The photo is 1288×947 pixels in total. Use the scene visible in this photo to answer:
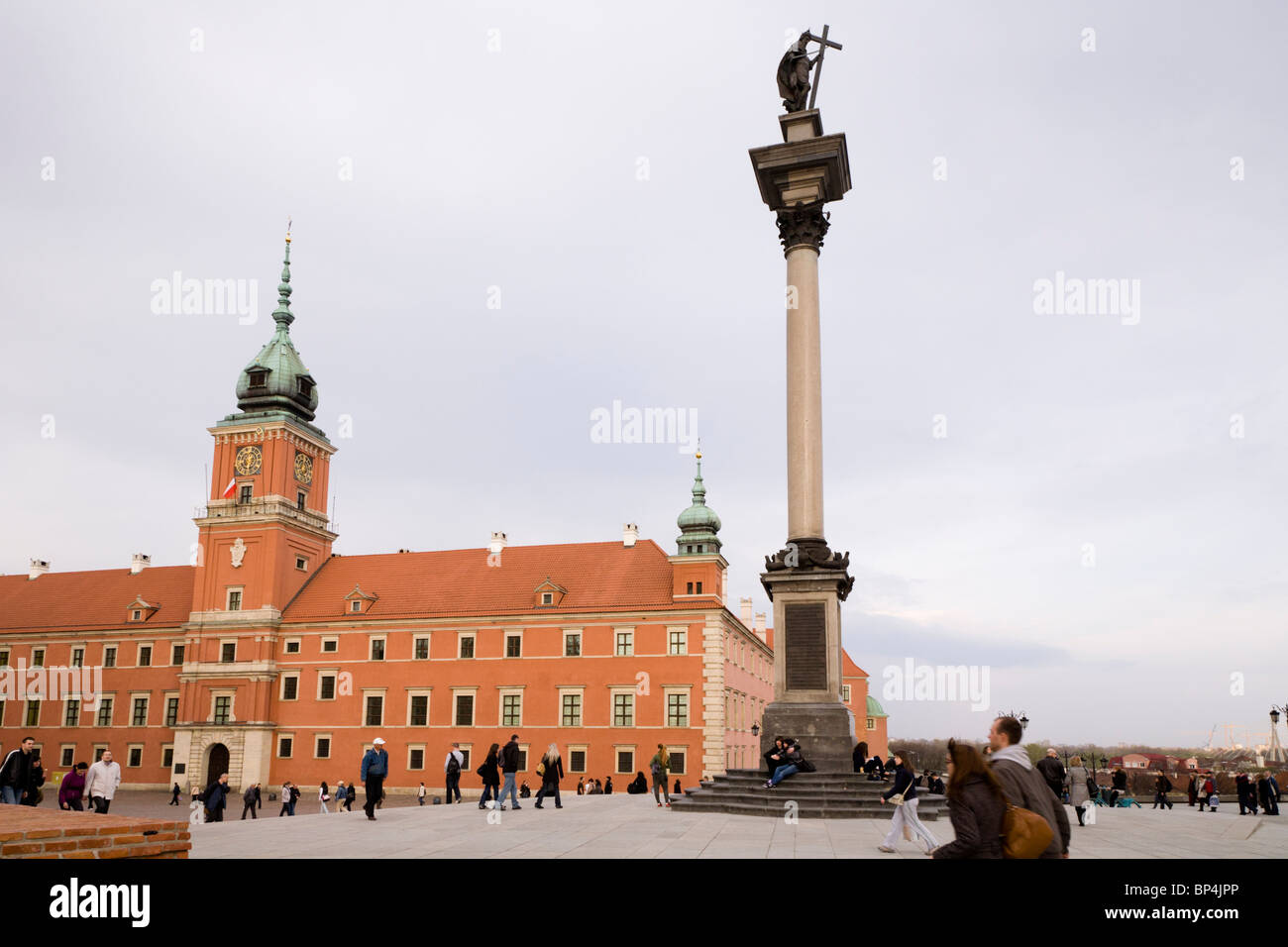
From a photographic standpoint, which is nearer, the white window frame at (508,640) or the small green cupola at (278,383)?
the white window frame at (508,640)

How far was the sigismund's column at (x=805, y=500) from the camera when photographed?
18.7m

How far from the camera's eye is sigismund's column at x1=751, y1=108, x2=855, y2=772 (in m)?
18.7

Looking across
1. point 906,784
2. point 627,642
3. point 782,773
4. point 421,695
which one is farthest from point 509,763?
point 421,695

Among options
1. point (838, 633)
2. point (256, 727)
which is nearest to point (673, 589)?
point (256, 727)

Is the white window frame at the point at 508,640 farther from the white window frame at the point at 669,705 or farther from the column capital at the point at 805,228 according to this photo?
the column capital at the point at 805,228

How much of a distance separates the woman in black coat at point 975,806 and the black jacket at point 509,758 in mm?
13812

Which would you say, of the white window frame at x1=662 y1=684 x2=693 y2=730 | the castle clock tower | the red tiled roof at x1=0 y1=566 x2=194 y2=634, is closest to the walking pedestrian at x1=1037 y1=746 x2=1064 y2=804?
the white window frame at x1=662 y1=684 x2=693 y2=730

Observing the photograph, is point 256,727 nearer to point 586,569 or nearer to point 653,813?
point 586,569

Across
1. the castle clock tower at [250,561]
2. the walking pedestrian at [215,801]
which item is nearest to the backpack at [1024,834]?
the walking pedestrian at [215,801]

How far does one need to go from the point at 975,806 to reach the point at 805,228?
674 inches

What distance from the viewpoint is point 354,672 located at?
180 ft
